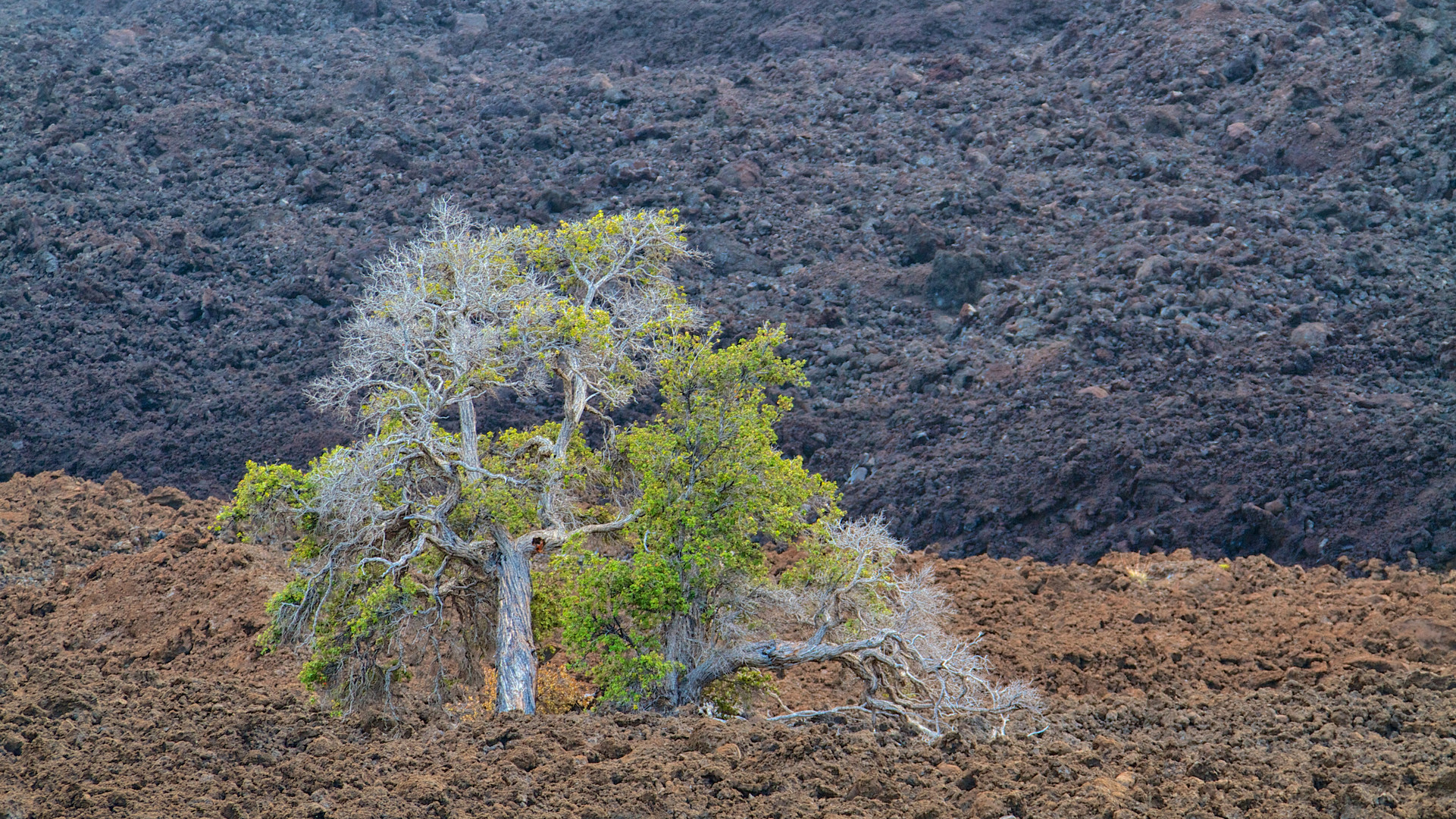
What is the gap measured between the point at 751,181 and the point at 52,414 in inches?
659

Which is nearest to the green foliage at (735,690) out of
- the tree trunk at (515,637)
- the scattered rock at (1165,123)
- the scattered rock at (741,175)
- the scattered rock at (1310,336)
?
the tree trunk at (515,637)

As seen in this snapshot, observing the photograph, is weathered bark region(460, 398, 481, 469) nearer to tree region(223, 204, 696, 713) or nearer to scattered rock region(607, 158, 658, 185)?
tree region(223, 204, 696, 713)

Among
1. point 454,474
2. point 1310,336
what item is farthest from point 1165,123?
point 454,474

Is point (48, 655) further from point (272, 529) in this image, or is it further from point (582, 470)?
point (582, 470)

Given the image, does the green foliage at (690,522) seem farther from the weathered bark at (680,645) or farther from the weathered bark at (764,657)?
the weathered bark at (764,657)

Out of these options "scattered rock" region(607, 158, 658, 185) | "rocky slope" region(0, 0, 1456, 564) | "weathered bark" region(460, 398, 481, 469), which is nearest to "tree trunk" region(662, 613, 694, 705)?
"weathered bark" region(460, 398, 481, 469)

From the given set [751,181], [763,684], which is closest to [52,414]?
[751,181]

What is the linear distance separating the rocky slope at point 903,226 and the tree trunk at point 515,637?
429 inches

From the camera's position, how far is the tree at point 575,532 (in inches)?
449

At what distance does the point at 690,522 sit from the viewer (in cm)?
1142

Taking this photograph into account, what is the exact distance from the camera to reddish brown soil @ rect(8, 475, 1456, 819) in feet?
28.7

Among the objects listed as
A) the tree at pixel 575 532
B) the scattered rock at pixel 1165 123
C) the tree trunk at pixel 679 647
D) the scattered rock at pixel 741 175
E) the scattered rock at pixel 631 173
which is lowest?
the scattered rock at pixel 631 173

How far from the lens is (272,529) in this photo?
1188cm

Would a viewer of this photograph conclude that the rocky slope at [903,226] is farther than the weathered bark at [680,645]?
Yes
